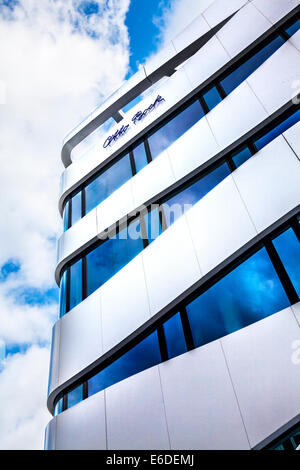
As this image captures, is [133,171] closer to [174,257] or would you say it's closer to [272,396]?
[174,257]

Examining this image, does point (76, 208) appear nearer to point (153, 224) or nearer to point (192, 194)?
point (153, 224)

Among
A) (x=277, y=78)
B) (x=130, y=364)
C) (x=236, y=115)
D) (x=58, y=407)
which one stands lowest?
(x=58, y=407)

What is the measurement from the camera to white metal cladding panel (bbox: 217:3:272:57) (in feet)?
36.0

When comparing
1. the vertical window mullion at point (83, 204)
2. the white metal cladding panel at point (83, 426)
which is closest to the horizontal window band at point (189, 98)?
the vertical window mullion at point (83, 204)

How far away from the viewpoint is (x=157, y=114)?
12.7 m

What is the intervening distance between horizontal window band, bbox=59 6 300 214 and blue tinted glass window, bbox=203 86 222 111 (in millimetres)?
270

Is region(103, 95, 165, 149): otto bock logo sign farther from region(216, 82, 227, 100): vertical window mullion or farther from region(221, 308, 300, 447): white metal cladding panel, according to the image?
region(221, 308, 300, 447): white metal cladding panel

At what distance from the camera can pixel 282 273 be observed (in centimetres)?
698

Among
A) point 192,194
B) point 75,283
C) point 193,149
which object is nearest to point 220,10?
point 193,149

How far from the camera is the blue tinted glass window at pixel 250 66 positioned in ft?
34.7

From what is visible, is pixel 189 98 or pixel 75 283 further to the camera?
pixel 189 98

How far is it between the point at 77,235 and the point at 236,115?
20.9 ft

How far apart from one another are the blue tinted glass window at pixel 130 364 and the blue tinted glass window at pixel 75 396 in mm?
288

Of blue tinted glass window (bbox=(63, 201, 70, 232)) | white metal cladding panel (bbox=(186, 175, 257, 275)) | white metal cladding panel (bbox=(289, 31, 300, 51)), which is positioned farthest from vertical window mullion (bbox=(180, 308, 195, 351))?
white metal cladding panel (bbox=(289, 31, 300, 51))
